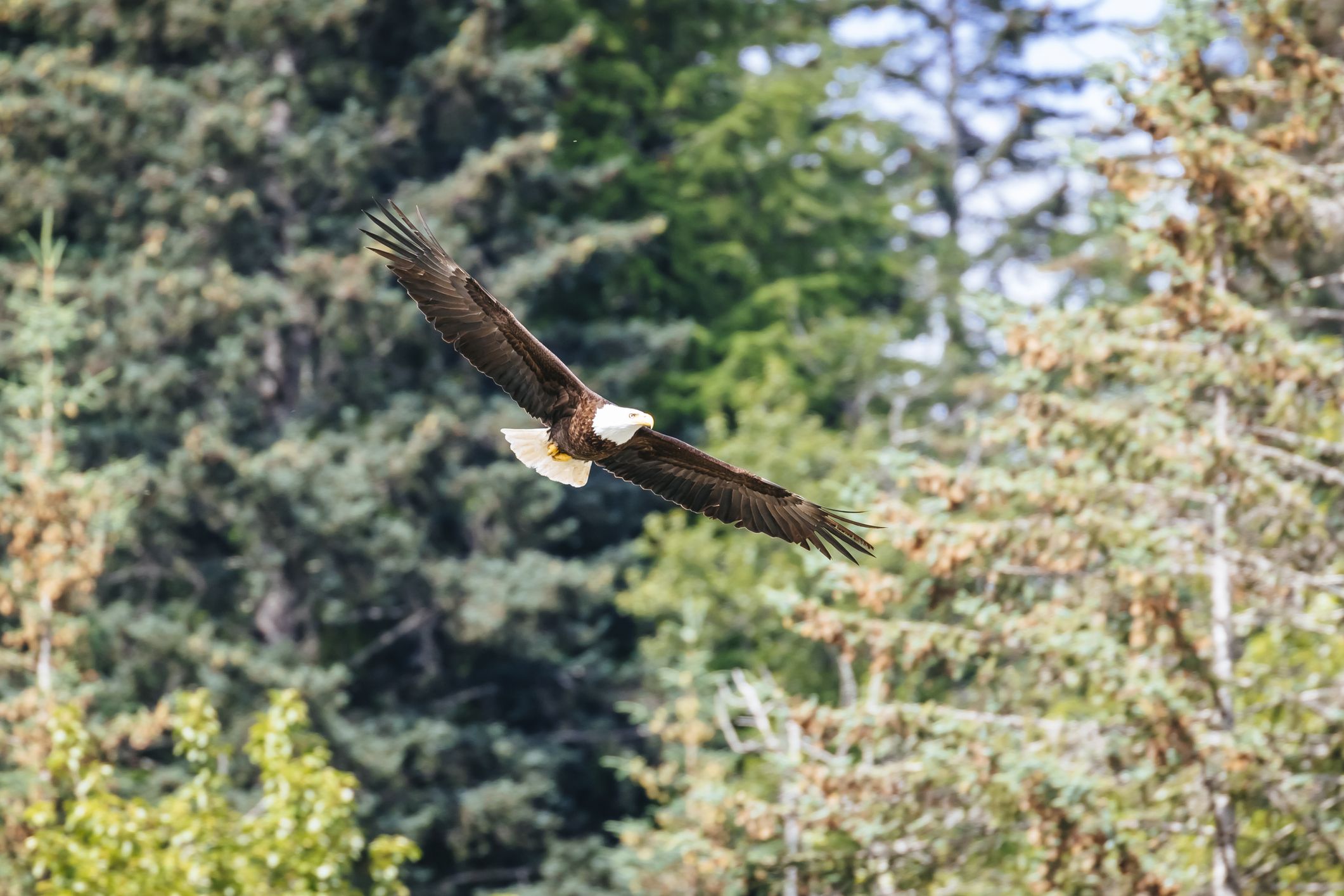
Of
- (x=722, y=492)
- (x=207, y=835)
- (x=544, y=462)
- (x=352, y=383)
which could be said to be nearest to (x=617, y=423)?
(x=544, y=462)

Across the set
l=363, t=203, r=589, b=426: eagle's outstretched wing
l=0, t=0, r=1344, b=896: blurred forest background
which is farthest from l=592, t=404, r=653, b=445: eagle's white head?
l=0, t=0, r=1344, b=896: blurred forest background

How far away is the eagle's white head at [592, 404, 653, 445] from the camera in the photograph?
8.41m

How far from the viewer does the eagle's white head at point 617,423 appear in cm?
841

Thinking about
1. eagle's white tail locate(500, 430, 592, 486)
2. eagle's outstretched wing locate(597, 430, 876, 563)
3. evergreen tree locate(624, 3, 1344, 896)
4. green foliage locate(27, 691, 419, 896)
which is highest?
eagle's white tail locate(500, 430, 592, 486)

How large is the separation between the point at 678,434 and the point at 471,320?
14.1 m

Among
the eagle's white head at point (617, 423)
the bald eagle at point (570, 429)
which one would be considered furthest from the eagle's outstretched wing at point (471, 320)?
the eagle's white head at point (617, 423)

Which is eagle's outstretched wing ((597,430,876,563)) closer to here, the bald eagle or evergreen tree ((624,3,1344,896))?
the bald eagle

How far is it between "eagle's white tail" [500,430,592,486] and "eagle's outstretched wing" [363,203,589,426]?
573 mm

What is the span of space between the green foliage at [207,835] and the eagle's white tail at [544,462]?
2.85 metres

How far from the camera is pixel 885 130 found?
1099 inches

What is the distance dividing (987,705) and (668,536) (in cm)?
706

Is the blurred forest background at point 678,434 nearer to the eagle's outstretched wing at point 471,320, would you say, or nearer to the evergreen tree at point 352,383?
the evergreen tree at point 352,383

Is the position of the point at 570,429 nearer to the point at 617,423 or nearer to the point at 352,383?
the point at 617,423

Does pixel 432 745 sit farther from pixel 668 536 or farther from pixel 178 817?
pixel 178 817
